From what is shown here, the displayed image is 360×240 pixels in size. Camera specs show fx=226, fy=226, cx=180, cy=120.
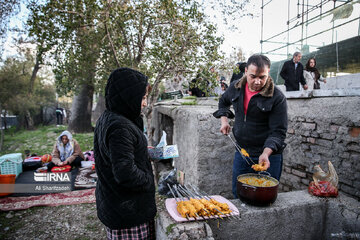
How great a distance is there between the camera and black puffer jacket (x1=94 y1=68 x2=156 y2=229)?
1611 mm

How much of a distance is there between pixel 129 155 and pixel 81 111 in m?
12.3

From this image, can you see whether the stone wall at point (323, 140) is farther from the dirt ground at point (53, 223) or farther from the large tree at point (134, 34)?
the dirt ground at point (53, 223)

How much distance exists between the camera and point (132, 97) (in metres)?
1.70

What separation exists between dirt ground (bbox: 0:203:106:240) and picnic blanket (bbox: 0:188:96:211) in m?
0.13

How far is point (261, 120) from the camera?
2.41 m

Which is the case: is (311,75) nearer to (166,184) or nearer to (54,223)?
(166,184)

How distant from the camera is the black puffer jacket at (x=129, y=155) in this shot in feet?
5.29

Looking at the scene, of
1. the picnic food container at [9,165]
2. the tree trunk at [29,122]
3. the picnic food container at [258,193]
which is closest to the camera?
the picnic food container at [258,193]

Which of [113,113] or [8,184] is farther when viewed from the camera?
[8,184]

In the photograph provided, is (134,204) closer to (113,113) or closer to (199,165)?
(113,113)

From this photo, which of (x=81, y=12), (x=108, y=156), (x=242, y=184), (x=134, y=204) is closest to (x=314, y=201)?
(x=242, y=184)

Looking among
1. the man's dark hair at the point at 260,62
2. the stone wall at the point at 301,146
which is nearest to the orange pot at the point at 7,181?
the stone wall at the point at 301,146

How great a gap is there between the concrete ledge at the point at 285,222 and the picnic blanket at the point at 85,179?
3.76 meters

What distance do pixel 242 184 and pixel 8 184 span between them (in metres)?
4.98
